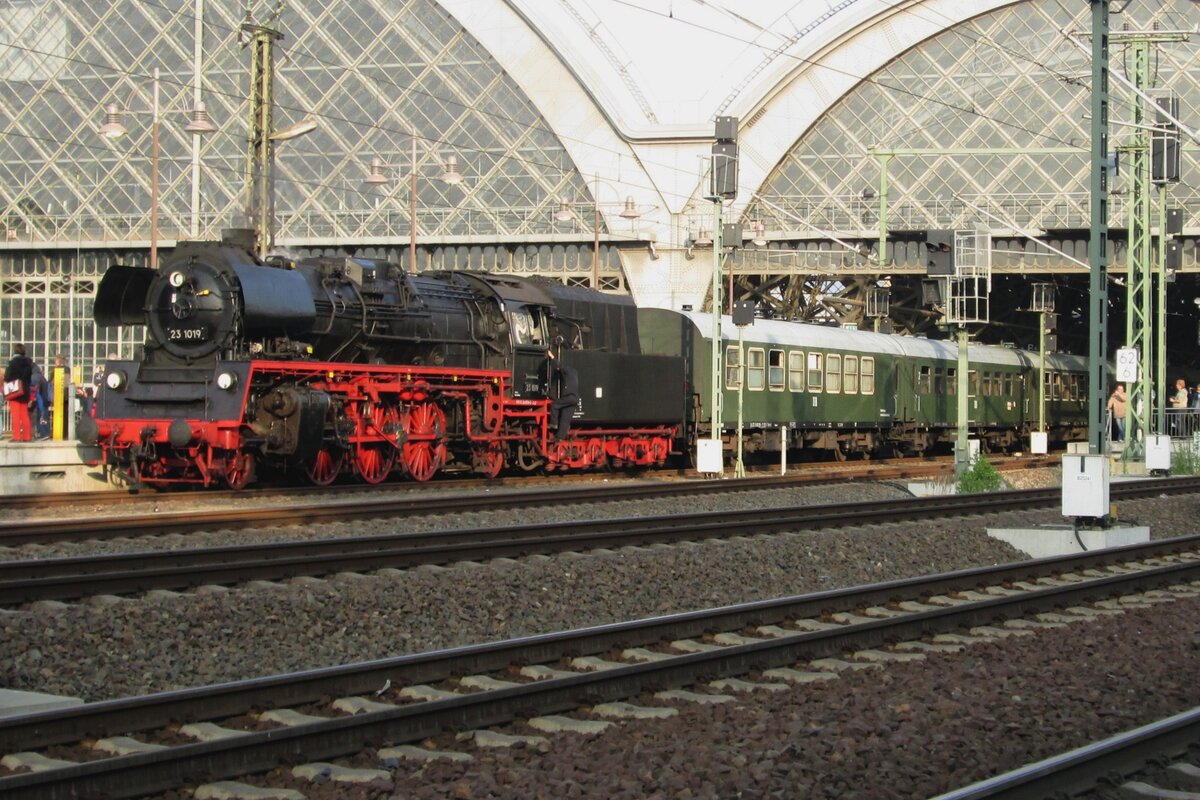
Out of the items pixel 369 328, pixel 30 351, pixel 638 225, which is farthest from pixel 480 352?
pixel 30 351

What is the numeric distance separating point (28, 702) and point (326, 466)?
15.1 metres

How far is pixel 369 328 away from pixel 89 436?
445 cm

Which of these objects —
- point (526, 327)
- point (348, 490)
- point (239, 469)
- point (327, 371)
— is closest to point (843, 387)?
point (526, 327)

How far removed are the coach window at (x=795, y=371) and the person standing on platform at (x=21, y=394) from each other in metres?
16.6

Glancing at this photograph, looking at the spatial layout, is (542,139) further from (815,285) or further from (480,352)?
(480,352)

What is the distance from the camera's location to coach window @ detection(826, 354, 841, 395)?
35.9 m

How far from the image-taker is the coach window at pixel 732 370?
107 ft

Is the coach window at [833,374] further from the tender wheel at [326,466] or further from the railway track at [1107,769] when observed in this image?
the railway track at [1107,769]

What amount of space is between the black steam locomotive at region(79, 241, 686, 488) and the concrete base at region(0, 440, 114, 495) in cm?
151

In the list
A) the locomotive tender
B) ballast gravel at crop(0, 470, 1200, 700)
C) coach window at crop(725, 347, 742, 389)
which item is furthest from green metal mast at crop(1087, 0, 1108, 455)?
coach window at crop(725, 347, 742, 389)

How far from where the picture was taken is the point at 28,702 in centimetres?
825

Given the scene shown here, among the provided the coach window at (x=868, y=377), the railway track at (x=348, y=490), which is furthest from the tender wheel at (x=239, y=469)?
the coach window at (x=868, y=377)

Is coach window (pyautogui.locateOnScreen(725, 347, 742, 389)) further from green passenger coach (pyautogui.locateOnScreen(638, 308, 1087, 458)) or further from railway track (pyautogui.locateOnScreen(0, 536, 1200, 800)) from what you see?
railway track (pyautogui.locateOnScreen(0, 536, 1200, 800))

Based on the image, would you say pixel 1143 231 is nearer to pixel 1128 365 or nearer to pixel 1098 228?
pixel 1128 365
